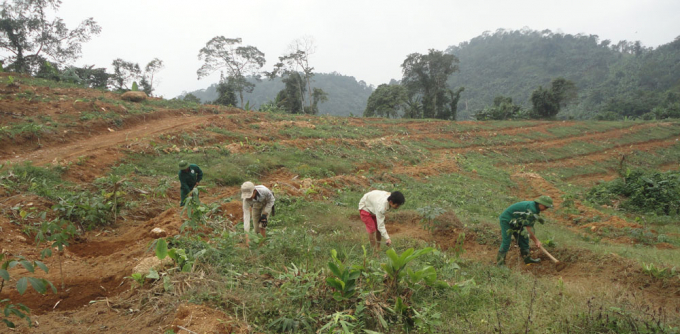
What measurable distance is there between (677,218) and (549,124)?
19.7 meters

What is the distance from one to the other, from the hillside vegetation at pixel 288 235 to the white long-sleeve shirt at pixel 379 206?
0.44 metres

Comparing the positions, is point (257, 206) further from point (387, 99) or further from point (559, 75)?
point (559, 75)

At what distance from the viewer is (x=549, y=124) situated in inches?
1073

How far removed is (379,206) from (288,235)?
151cm

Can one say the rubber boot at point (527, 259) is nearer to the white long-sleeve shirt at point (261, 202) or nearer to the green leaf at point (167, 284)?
the white long-sleeve shirt at point (261, 202)

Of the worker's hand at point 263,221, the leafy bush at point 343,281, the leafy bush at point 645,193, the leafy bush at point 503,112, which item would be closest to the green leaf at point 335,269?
the leafy bush at point 343,281

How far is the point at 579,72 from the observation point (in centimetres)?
6281

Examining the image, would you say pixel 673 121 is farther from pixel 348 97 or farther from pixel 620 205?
pixel 348 97

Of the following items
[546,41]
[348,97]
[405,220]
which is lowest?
[405,220]

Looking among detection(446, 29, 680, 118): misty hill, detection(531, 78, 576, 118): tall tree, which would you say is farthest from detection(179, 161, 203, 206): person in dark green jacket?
detection(446, 29, 680, 118): misty hill

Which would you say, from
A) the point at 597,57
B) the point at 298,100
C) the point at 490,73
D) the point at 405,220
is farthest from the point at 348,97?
the point at 405,220

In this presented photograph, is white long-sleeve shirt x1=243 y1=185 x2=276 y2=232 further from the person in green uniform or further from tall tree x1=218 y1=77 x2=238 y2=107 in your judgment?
tall tree x1=218 y1=77 x2=238 y2=107

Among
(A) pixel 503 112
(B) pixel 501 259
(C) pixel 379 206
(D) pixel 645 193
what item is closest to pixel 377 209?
(C) pixel 379 206

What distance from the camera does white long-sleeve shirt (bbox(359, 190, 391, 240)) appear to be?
16.1 feet
